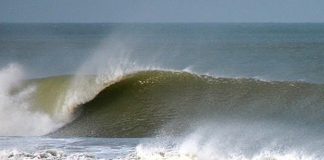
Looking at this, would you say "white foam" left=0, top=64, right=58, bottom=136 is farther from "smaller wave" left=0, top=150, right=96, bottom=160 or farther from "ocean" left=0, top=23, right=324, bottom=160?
"smaller wave" left=0, top=150, right=96, bottom=160

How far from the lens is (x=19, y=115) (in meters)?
17.3

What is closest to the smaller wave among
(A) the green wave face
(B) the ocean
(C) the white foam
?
(B) the ocean

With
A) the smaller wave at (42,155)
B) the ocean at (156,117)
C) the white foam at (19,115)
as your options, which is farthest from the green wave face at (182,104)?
the smaller wave at (42,155)

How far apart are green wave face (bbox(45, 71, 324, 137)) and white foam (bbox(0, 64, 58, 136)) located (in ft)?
1.86

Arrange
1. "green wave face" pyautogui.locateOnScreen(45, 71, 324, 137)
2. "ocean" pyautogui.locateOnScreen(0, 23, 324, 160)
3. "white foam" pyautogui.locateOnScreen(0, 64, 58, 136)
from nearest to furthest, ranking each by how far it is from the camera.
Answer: "ocean" pyautogui.locateOnScreen(0, 23, 324, 160) < "green wave face" pyautogui.locateOnScreen(45, 71, 324, 137) < "white foam" pyautogui.locateOnScreen(0, 64, 58, 136)

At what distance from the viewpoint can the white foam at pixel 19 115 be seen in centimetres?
1608

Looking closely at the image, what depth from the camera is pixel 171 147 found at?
454 inches

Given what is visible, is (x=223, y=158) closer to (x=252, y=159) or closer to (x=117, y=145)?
(x=252, y=159)

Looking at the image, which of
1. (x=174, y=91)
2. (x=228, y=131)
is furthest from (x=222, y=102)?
(x=228, y=131)

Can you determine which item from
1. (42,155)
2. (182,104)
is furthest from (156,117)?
(42,155)

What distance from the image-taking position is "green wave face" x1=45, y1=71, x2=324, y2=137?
1530 centimetres

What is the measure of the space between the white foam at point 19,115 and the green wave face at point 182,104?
0.57 meters

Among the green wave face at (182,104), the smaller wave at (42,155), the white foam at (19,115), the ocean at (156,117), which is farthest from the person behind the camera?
the white foam at (19,115)

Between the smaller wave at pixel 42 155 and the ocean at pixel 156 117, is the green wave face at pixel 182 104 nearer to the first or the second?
the ocean at pixel 156 117
